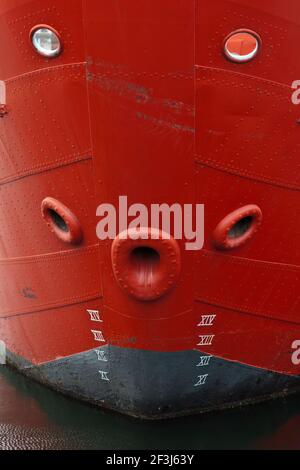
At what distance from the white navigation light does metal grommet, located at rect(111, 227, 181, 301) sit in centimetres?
166

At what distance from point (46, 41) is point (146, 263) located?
2117 mm

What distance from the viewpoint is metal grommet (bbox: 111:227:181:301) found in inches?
208

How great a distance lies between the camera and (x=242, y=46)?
4.93 meters

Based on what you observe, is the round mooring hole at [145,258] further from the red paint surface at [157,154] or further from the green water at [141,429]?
the green water at [141,429]

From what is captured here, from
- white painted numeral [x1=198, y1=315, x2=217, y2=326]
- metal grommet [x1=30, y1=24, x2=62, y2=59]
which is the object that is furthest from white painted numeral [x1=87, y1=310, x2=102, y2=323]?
metal grommet [x1=30, y1=24, x2=62, y2=59]

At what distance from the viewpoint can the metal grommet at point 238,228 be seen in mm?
5371

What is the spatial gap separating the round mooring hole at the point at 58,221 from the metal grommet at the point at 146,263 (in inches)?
24.1

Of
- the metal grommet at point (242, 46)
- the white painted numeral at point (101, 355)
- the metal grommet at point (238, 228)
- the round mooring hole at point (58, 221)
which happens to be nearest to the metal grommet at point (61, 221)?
the round mooring hole at point (58, 221)

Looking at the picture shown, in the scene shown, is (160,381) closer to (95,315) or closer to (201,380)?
(201,380)

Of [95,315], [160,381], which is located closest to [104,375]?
[160,381]

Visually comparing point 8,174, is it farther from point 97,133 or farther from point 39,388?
point 39,388

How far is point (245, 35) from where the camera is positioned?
488cm

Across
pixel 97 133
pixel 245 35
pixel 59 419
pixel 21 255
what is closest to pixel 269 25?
pixel 245 35

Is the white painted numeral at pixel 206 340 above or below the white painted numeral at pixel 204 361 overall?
above
